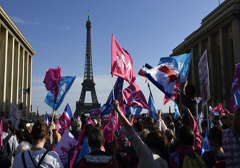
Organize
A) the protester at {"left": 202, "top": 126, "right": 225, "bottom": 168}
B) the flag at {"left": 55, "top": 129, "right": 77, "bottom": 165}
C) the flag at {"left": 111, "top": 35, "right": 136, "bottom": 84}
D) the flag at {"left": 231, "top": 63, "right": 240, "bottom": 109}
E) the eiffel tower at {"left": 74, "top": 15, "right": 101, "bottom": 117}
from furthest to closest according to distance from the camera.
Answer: the eiffel tower at {"left": 74, "top": 15, "right": 101, "bottom": 117} → the flag at {"left": 231, "top": 63, "right": 240, "bottom": 109} → the flag at {"left": 55, "top": 129, "right": 77, "bottom": 165} → the flag at {"left": 111, "top": 35, "right": 136, "bottom": 84} → the protester at {"left": 202, "top": 126, "right": 225, "bottom": 168}

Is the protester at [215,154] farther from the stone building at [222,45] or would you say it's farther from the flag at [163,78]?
the stone building at [222,45]

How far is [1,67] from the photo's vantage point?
128 feet

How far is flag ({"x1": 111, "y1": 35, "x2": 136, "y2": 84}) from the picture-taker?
5.09 metres

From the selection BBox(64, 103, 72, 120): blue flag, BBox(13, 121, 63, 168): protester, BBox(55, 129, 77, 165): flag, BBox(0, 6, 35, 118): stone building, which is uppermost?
BBox(0, 6, 35, 118): stone building

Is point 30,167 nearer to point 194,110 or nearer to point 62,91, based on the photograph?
point 194,110

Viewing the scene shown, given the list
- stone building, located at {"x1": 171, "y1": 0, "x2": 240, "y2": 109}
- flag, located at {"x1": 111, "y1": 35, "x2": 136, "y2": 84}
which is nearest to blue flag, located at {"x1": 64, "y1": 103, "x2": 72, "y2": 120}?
flag, located at {"x1": 111, "y1": 35, "x2": 136, "y2": 84}

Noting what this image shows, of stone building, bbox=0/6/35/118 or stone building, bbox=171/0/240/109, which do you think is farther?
stone building, bbox=0/6/35/118

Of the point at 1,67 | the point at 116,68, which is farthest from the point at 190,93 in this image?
the point at 1,67

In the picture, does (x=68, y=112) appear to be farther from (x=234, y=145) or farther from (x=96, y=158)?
(x=234, y=145)

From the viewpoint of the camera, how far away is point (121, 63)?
5336 mm

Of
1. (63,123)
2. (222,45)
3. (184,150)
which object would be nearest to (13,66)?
(222,45)

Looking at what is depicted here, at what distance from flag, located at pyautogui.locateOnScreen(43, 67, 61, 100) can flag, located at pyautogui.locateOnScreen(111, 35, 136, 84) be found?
3652 mm

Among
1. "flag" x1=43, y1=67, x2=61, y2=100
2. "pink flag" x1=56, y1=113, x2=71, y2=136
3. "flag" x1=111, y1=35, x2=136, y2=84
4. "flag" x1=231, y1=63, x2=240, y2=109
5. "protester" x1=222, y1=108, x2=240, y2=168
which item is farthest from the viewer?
"flag" x1=43, y1=67, x2=61, y2=100

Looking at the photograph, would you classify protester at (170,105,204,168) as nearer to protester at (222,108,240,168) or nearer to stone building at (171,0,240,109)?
protester at (222,108,240,168)
